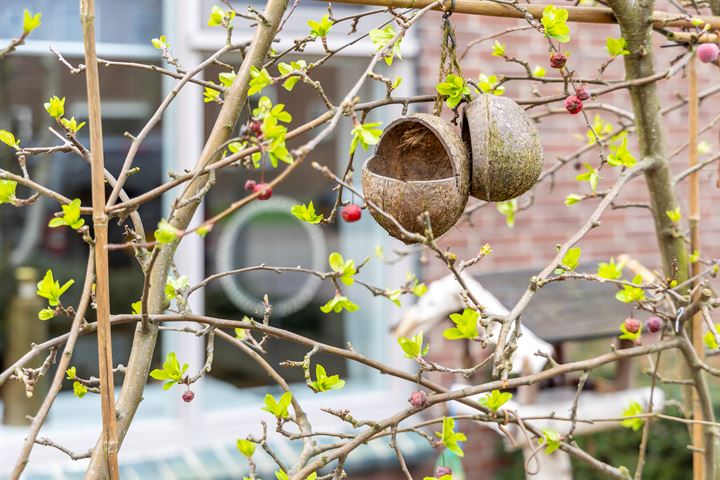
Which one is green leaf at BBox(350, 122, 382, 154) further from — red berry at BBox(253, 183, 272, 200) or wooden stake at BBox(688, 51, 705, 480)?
wooden stake at BBox(688, 51, 705, 480)

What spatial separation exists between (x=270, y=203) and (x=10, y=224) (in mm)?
1167

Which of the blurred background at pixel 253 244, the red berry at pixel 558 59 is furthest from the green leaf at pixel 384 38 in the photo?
the blurred background at pixel 253 244

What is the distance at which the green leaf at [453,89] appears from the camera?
1.42 m

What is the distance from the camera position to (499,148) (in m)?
1.39

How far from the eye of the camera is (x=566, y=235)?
426cm

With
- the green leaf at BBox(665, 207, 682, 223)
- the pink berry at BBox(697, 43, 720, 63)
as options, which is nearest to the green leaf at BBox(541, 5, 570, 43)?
the pink berry at BBox(697, 43, 720, 63)

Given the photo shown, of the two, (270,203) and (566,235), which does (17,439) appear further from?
(566,235)

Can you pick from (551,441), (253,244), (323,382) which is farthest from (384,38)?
(253,244)

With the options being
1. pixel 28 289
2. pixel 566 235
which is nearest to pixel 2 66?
pixel 28 289

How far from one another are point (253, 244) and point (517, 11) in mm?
2755

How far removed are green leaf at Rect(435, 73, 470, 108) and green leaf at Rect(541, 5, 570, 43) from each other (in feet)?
0.61

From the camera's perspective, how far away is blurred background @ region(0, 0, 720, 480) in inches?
141

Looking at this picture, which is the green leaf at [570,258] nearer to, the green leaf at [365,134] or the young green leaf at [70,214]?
the green leaf at [365,134]

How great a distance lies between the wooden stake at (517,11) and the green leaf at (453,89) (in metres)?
0.15
